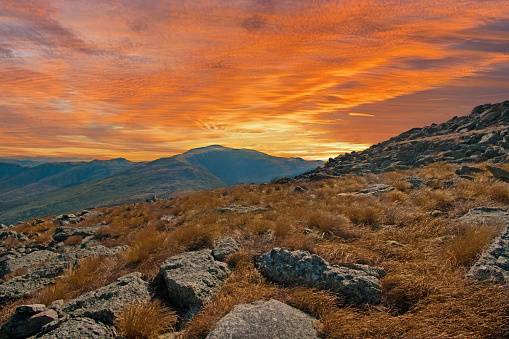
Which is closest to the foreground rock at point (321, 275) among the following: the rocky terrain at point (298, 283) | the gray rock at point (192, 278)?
the rocky terrain at point (298, 283)

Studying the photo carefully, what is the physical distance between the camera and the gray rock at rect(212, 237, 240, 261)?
680cm

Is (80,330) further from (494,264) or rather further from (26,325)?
(494,264)

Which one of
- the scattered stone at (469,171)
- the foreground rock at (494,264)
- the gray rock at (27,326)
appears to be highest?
the scattered stone at (469,171)

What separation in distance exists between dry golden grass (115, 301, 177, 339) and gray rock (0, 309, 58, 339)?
1.45 metres

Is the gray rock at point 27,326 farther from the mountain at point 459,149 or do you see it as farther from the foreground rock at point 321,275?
the mountain at point 459,149

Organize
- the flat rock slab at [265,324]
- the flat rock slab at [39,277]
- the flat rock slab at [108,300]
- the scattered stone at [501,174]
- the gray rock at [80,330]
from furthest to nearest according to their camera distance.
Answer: the scattered stone at [501,174], the flat rock slab at [39,277], the flat rock slab at [108,300], the gray rock at [80,330], the flat rock slab at [265,324]

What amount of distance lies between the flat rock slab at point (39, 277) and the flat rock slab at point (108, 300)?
2.80m

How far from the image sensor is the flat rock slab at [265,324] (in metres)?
3.62

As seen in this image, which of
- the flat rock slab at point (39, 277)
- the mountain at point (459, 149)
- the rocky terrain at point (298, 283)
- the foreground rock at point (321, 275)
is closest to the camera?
the rocky terrain at point (298, 283)

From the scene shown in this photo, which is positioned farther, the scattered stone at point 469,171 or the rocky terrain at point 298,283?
the scattered stone at point 469,171

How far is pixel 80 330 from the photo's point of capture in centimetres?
428

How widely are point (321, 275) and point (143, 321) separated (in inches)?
132

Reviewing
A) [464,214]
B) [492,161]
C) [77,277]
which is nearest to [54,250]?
[77,277]

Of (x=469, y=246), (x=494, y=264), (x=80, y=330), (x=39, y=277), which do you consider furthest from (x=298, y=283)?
(x=39, y=277)
